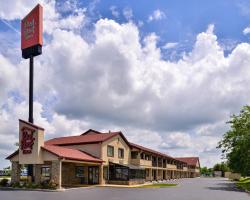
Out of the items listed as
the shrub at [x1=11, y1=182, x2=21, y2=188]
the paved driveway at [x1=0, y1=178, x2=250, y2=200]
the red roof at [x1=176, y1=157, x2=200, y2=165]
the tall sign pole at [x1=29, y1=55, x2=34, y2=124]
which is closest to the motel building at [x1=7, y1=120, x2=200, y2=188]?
the shrub at [x1=11, y1=182, x2=21, y2=188]

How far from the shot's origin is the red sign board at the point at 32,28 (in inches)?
1825

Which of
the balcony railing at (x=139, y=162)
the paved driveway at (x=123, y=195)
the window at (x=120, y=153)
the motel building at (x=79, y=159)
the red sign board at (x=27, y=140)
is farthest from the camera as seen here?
the balcony railing at (x=139, y=162)

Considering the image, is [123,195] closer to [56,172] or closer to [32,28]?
[56,172]

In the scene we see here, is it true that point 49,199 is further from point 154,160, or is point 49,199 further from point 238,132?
point 154,160

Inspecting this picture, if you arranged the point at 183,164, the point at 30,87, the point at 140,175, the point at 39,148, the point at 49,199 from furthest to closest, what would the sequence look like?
the point at 183,164 → the point at 140,175 → the point at 30,87 → the point at 39,148 → the point at 49,199

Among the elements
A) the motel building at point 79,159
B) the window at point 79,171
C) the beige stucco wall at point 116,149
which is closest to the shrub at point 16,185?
the motel building at point 79,159

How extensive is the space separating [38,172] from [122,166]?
11718 mm

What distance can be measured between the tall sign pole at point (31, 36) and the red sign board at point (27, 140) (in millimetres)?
5107

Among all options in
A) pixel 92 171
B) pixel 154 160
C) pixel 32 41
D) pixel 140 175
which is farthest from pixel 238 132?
pixel 32 41

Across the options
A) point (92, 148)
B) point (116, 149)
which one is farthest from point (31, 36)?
point (116, 149)

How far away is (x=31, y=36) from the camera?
47312mm

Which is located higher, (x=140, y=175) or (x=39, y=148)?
(x=39, y=148)

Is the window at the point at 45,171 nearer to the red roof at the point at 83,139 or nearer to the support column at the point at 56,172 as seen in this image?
the support column at the point at 56,172

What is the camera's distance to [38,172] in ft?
138
